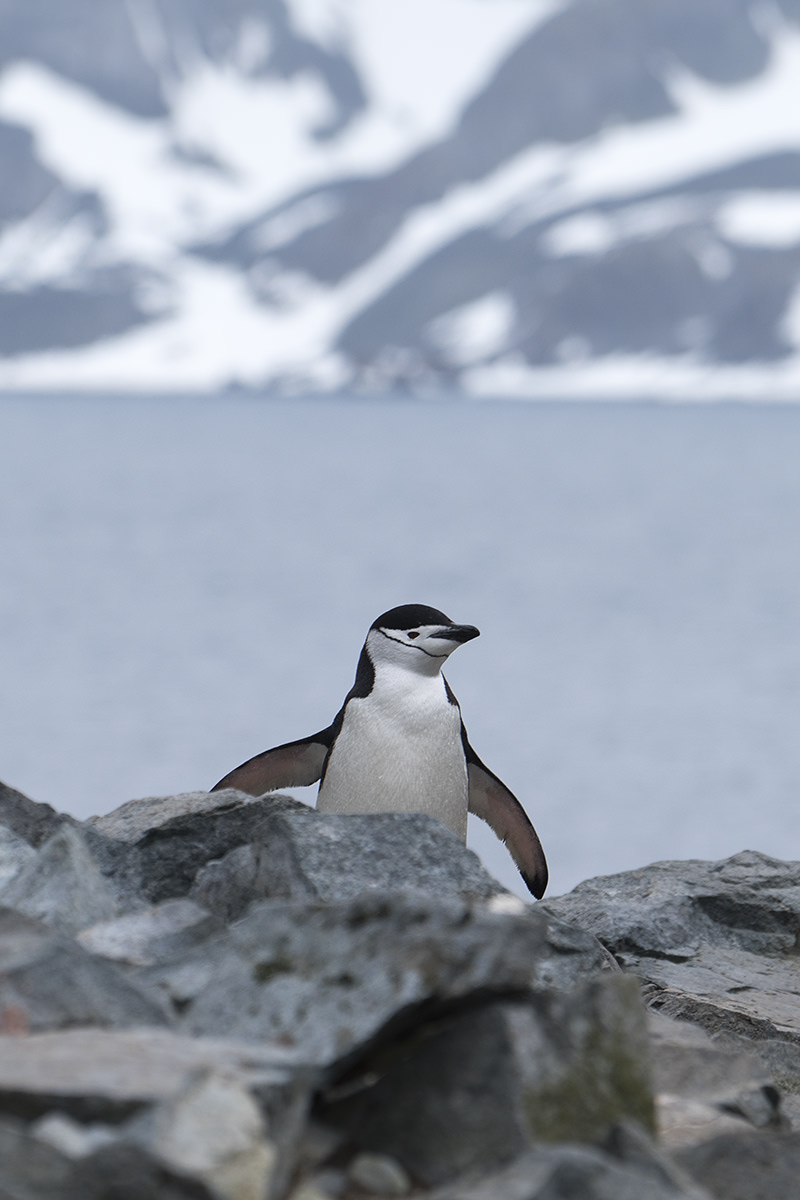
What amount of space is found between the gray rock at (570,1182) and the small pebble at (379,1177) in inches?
4.1

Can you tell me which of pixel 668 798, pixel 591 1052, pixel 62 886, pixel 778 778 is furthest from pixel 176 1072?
pixel 778 778

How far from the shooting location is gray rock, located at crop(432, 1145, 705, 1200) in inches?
101

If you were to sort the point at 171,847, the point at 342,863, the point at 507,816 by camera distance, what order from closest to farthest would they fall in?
the point at 342,863 < the point at 171,847 < the point at 507,816

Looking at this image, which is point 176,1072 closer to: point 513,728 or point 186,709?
point 513,728

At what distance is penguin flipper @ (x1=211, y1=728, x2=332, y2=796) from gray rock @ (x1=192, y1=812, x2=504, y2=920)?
2680 millimetres

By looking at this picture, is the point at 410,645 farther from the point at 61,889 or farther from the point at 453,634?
the point at 61,889

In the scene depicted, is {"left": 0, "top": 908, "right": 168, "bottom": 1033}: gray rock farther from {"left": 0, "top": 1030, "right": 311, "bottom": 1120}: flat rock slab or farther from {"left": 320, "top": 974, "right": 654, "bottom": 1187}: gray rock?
{"left": 320, "top": 974, "right": 654, "bottom": 1187}: gray rock

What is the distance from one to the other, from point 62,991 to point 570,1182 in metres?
1.15

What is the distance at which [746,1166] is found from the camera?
303 cm

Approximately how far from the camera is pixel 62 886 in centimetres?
399

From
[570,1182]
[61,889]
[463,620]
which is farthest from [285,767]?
[463,620]

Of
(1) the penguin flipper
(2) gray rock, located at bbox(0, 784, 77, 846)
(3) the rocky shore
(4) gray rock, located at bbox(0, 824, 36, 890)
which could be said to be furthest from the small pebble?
(1) the penguin flipper

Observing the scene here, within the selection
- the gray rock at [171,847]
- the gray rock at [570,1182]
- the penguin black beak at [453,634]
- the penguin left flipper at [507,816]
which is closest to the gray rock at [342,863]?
the gray rock at [171,847]

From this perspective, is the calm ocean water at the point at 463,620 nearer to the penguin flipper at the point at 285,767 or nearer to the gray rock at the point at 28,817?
the penguin flipper at the point at 285,767
